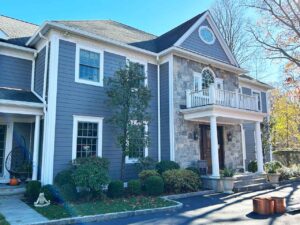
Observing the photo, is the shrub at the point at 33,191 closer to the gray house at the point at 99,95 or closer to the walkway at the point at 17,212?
the walkway at the point at 17,212

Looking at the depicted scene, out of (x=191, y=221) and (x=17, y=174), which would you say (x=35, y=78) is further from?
(x=191, y=221)

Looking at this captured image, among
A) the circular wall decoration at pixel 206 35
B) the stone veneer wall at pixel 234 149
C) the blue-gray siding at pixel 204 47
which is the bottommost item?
the stone veneer wall at pixel 234 149

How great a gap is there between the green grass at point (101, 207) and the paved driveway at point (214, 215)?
0.65 m

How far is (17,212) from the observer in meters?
7.55

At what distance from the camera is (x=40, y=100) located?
1085 centimetres

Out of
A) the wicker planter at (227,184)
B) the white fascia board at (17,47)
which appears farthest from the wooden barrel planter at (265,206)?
the white fascia board at (17,47)

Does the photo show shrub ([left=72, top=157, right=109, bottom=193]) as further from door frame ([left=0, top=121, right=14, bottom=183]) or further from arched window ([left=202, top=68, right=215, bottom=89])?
arched window ([left=202, top=68, right=215, bottom=89])

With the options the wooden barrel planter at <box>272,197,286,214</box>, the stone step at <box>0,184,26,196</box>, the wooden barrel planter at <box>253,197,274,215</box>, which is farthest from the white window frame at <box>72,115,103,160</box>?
the wooden barrel planter at <box>272,197,286,214</box>

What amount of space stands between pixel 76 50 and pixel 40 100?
2.48m

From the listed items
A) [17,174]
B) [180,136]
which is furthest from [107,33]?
[17,174]

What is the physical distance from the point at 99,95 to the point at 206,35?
764 cm

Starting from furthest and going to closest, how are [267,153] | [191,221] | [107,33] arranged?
[267,153]
[107,33]
[191,221]

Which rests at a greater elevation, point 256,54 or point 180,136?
point 256,54

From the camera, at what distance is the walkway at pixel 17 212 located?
6.69 meters
